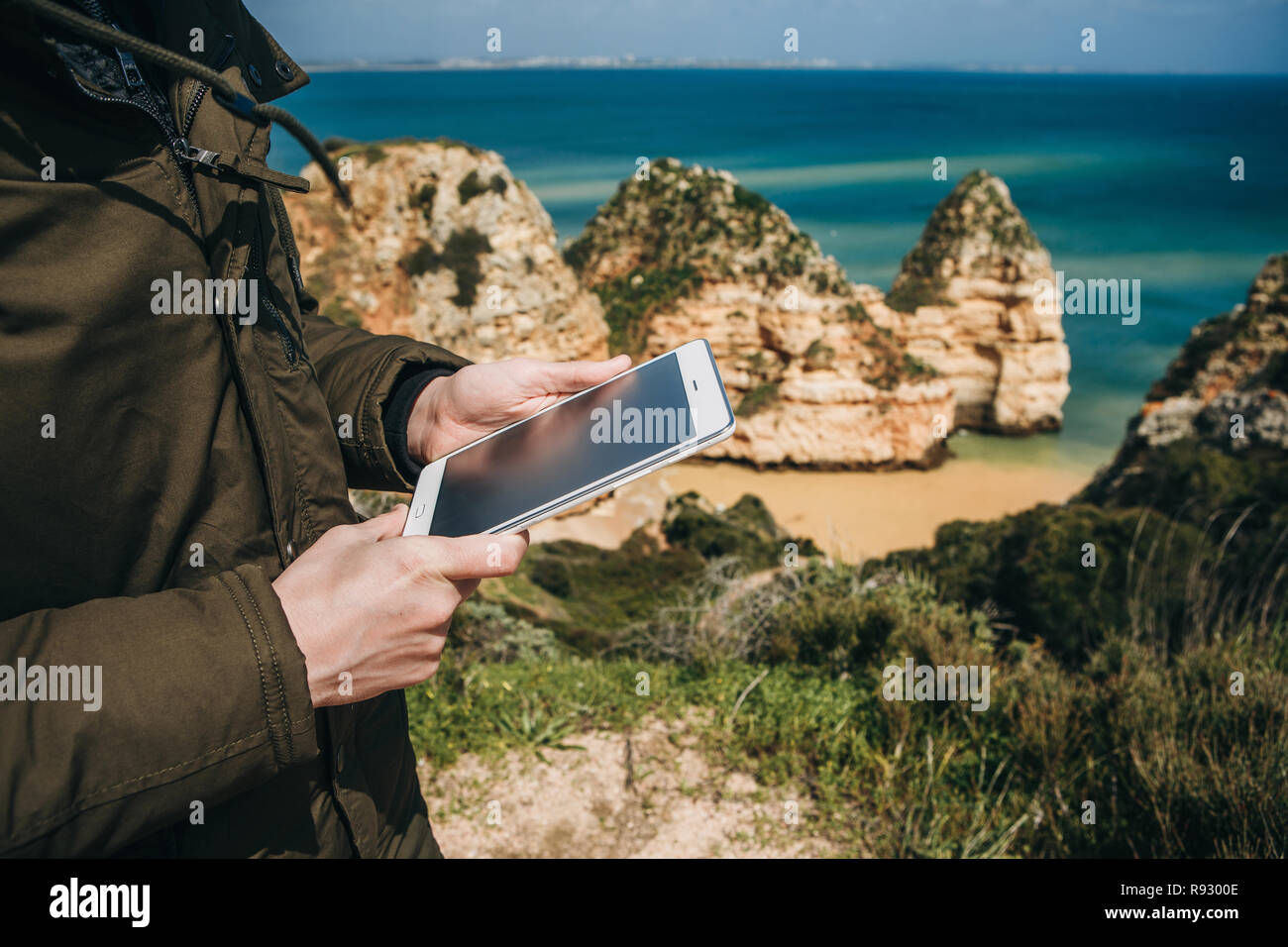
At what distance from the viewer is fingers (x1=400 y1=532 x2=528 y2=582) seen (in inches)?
49.8

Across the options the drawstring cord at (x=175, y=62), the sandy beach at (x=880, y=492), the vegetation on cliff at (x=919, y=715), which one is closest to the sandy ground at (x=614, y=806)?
the vegetation on cliff at (x=919, y=715)

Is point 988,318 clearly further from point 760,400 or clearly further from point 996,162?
point 996,162

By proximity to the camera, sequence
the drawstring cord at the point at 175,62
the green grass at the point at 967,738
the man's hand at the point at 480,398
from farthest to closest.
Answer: the green grass at the point at 967,738 < the man's hand at the point at 480,398 < the drawstring cord at the point at 175,62

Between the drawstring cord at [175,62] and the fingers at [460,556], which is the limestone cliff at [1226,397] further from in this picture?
the drawstring cord at [175,62]

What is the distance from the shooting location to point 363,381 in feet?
6.12

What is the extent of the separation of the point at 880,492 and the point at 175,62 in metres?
22.0

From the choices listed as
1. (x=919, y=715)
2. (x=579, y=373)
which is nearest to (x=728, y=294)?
(x=919, y=715)

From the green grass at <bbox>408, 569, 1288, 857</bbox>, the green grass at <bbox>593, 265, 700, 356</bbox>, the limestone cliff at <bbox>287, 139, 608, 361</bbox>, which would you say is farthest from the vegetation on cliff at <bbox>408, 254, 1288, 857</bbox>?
the green grass at <bbox>593, 265, 700, 356</bbox>

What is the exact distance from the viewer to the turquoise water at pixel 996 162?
3975cm

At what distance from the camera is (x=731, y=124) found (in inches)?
4220

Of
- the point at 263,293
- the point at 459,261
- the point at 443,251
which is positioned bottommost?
the point at 263,293

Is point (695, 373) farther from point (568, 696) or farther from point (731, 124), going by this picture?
point (731, 124)

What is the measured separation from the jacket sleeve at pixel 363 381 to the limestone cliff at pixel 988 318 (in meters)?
24.8

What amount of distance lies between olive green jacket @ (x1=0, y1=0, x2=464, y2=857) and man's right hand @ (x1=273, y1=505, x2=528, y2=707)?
64 millimetres
